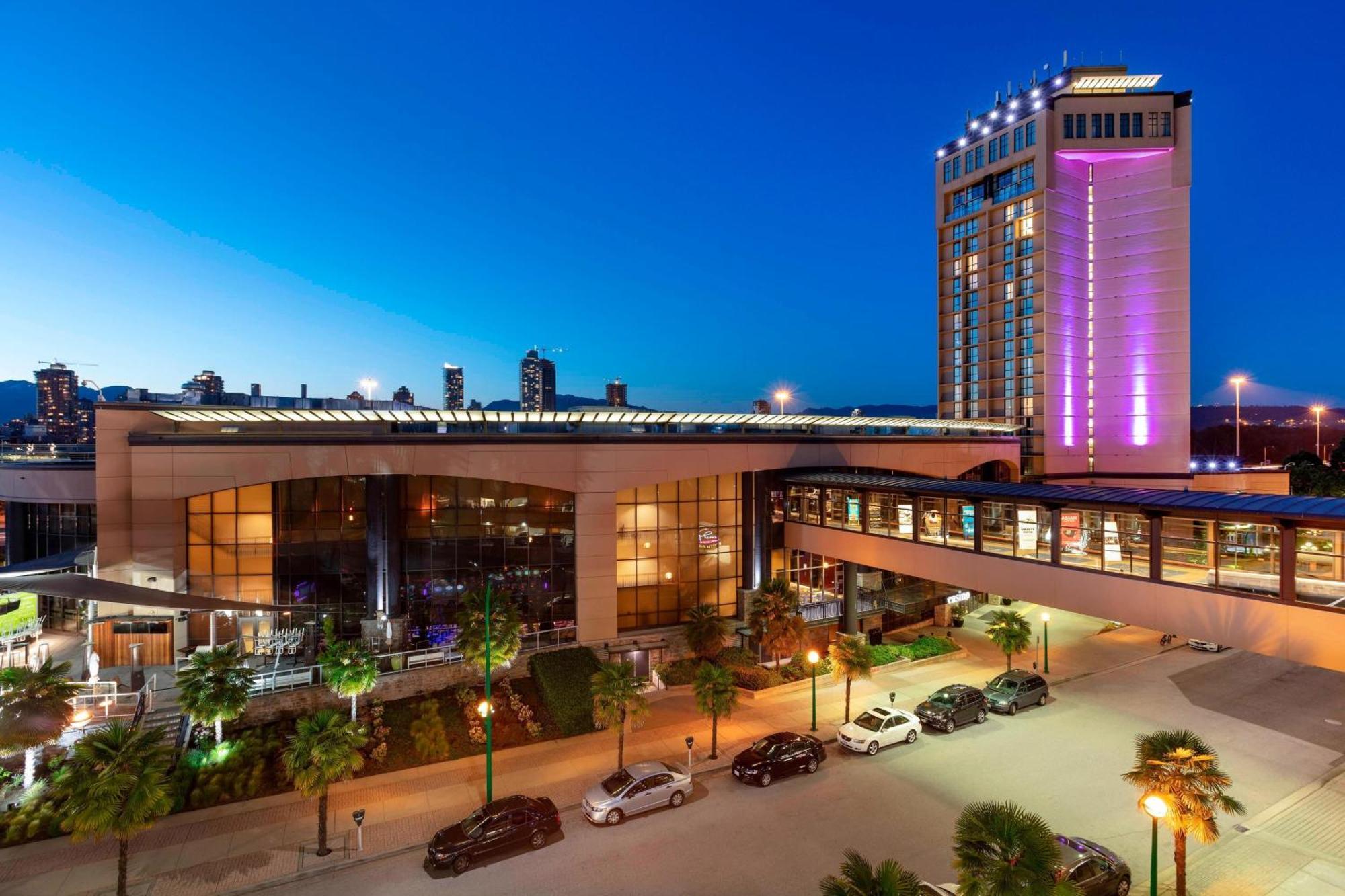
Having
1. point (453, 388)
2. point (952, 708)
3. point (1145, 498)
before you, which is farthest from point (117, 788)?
point (453, 388)

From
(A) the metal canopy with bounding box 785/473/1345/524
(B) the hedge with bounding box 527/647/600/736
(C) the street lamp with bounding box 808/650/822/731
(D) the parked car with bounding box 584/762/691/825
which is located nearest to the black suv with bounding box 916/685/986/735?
(C) the street lamp with bounding box 808/650/822/731

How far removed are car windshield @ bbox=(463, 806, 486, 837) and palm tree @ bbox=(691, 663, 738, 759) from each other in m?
7.83

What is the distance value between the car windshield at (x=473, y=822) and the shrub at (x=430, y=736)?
18.4 feet

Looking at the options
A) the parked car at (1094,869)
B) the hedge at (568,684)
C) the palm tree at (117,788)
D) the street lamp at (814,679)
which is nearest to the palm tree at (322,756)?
Result: the palm tree at (117,788)

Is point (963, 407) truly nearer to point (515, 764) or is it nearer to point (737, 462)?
point (737, 462)

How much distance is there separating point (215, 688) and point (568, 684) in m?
12.5

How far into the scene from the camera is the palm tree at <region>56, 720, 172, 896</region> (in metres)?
13.8

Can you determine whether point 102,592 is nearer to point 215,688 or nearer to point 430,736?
point 215,688

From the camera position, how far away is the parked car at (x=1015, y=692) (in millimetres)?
26609

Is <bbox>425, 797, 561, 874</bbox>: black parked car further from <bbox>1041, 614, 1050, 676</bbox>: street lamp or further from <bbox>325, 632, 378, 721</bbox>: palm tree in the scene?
<bbox>1041, 614, 1050, 676</bbox>: street lamp

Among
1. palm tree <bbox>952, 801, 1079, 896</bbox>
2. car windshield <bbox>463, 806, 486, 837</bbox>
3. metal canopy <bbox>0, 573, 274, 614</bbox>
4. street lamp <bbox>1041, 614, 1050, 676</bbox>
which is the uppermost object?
metal canopy <bbox>0, 573, 274, 614</bbox>

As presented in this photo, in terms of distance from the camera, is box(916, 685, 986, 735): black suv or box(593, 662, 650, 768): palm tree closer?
Result: box(593, 662, 650, 768): palm tree

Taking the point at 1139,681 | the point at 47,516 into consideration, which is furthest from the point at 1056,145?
the point at 47,516

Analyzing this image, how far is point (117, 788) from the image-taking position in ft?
45.7
